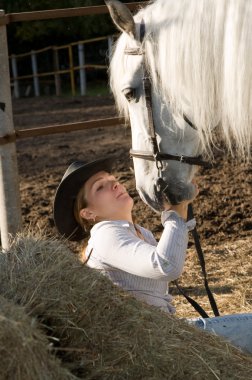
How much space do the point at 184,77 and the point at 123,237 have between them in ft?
2.21

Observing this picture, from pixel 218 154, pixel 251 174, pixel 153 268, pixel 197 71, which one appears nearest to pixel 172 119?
pixel 197 71

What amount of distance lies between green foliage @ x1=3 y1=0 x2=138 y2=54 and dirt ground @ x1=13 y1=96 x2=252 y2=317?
33.9 feet

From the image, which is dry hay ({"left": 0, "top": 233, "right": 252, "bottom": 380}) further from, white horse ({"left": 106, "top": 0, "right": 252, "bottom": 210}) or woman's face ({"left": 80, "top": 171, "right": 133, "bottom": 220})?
white horse ({"left": 106, "top": 0, "right": 252, "bottom": 210})

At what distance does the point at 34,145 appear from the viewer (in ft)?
30.1

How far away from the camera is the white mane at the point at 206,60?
2.52 metres

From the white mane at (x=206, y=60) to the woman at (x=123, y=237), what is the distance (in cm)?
35

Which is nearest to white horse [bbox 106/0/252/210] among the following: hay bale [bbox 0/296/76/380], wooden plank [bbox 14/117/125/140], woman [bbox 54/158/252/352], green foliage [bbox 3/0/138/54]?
woman [bbox 54/158/252/352]

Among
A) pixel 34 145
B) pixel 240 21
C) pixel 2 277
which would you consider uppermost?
pixel 240 21

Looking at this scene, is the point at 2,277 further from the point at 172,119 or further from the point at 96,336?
the point at 172,119

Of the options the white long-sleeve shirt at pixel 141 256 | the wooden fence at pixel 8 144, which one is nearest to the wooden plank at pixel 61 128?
the wooden fence at pixel 8 144

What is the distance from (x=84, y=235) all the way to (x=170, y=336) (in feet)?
2.43

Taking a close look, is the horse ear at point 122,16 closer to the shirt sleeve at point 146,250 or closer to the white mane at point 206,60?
the white mane at point 206,60

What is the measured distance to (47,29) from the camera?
74.3ft

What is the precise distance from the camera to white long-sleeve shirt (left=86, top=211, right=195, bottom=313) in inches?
91.3
